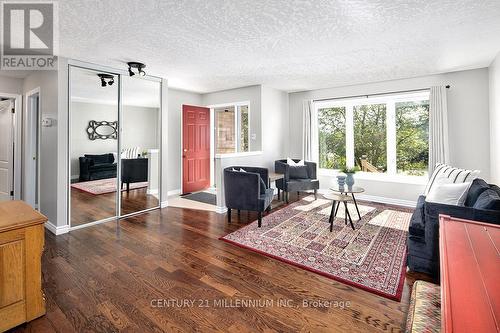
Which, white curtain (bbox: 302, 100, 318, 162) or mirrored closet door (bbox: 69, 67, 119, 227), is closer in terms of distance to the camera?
mirrored closet door (bbox: 69, 67, 119, 227)

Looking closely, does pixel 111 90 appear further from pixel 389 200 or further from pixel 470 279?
pixel 389 200

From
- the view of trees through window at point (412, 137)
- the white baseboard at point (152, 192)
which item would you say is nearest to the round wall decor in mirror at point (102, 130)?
the white baseboard at point (152, 192)

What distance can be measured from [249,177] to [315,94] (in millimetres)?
3209

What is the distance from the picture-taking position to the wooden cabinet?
5.54 ft

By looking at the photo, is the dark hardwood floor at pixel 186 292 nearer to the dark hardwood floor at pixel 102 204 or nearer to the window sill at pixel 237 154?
the dark hardwood floor at pixel 102 204

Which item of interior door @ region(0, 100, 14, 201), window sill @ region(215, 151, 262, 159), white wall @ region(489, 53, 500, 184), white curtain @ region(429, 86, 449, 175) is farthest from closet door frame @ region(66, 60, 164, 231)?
white wall @ region(489, 53, 500, 184)

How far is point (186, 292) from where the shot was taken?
2.18 metres

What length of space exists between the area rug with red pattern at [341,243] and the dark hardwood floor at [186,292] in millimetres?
129

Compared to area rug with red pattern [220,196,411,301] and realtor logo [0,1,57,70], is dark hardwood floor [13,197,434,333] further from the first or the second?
realtor logo [0,1,57,70]

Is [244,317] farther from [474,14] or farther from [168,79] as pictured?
[168,79]

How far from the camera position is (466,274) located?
99 cm

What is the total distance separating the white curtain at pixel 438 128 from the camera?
175 inches

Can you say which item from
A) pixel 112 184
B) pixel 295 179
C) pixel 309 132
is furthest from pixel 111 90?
pixel 309 132

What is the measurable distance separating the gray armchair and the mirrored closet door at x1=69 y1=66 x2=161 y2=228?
2.45m
